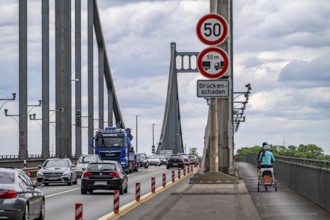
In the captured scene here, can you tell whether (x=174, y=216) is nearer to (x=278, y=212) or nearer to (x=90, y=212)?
(x=278, y=212)

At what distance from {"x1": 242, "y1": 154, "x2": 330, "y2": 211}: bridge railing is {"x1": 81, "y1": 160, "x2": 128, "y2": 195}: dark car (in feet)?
21.0

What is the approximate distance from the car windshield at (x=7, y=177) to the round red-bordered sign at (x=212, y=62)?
17.8 ft

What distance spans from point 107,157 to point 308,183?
3866 centimetres

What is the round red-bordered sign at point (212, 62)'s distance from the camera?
2169 centimetres

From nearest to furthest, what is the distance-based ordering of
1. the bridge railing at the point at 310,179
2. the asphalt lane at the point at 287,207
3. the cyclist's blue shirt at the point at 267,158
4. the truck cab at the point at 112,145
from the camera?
the asphalt lane at the point at 287,207 < the bridge railing at the point at 310,179 < the cyclist's blue shirt at the point at 267,158 < the truck cab at the point at 112,145

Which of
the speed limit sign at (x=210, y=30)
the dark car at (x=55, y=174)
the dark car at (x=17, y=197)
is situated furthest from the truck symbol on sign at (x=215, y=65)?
the dark car at (x=55, y=174)

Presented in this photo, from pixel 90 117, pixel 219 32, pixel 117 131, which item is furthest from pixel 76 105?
pixel 219 32

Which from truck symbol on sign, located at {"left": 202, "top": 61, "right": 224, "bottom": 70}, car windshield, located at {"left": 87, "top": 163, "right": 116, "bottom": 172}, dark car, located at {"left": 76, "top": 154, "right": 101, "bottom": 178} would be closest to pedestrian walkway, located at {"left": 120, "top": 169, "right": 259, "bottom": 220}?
truck symbol on sign, located at {"left": 202, "top": 61, "right": 224, "bottom": 70}

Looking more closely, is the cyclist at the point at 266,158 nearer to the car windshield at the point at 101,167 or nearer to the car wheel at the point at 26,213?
the car windshield at the point at 101,167

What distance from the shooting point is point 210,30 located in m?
21.2

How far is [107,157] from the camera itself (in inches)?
2562

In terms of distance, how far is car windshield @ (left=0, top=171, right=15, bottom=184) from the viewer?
18.4m

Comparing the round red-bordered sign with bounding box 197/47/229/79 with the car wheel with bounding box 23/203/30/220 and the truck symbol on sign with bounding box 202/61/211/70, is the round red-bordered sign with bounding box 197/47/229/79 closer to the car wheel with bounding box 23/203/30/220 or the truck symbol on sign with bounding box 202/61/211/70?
the truck symbol on sign with bounding box 202/61/211/70

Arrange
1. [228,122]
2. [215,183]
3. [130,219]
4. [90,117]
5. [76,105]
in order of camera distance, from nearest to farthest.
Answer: [130,219], [215,183], [228,122], [76,105], [90,117]
